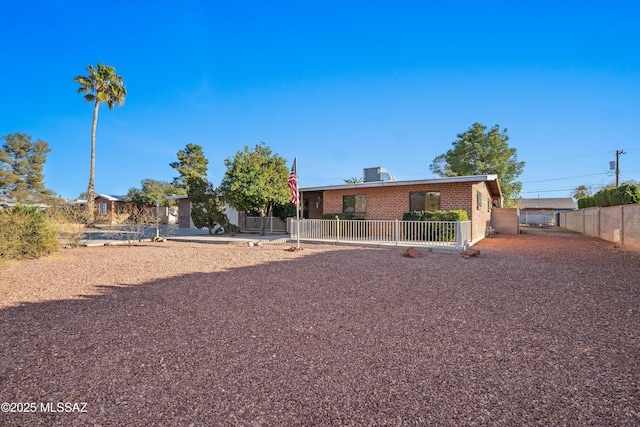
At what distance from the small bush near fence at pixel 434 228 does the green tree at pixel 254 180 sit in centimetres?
648

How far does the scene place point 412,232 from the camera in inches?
495

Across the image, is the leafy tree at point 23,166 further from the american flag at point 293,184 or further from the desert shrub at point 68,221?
the american flag at point 293,184

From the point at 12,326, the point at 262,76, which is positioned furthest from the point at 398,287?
the point at 262,76

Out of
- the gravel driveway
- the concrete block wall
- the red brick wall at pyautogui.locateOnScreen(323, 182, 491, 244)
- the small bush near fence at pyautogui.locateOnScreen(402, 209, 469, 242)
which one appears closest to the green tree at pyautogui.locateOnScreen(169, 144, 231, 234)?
the red brick wall at pyautogui.locateOnScreen(323, 182, 491, 244)

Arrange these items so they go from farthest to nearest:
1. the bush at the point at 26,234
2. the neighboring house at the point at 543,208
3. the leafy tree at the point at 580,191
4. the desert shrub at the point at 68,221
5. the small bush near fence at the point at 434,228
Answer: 1. the leafy tree at the point at 580,191
2. the neighboring house at the point at 543,208
3. the small bush near fence at the point at 434,228
4. the desert shrub at the point at 68,221
5. the bush at the point at 26,234

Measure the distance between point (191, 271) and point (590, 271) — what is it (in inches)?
362

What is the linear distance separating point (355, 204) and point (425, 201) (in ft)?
12.1

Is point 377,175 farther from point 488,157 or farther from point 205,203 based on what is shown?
point 488,157

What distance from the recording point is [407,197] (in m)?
15.3

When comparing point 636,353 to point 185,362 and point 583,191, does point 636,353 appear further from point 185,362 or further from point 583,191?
point 583,191

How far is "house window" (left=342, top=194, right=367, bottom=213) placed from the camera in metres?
16.6

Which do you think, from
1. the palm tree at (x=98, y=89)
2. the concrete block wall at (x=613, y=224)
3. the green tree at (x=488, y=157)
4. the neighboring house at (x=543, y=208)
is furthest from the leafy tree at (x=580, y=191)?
the palm tree at (x=98, y=89)

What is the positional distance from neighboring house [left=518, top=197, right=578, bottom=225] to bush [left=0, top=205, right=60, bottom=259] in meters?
41.5

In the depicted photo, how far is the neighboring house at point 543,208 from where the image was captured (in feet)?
120
